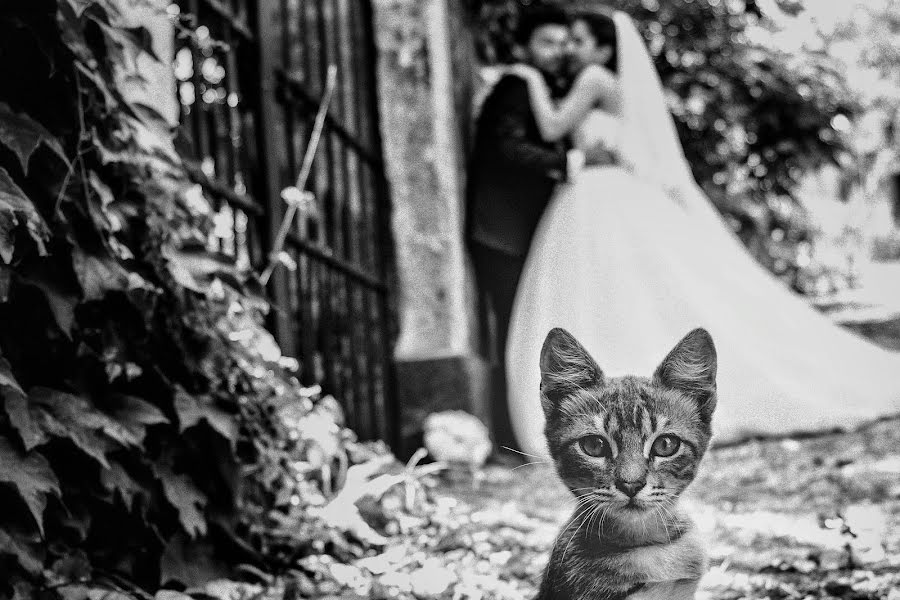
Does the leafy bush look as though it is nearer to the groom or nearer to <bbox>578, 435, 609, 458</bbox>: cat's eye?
<bbox>578, 435, 609, 458</bbox>: cat's eye

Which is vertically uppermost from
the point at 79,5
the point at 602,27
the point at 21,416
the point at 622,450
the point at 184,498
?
the point at 602,27

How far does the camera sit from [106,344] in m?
2.17

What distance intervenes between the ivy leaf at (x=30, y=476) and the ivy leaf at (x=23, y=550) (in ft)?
0.19

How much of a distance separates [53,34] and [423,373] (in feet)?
9.92

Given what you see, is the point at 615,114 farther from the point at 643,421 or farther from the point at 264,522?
the point at 643,421

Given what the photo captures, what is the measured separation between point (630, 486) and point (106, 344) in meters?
1.33

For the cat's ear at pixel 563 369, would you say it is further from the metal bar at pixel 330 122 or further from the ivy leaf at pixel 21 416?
the metal bar at pixel 330 122

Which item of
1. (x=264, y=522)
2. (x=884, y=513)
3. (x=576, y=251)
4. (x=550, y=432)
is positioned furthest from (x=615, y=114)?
(x=550, y=432)

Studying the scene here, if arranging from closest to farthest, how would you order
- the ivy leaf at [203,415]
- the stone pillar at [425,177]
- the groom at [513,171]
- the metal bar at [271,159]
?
1. the ivy leaf at [203,415]
2. the metal bar at [271,159]
3. the groom at [513,171]
4. the stone pillar at [425,177]

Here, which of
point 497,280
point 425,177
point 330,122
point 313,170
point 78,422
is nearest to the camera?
point 78,422

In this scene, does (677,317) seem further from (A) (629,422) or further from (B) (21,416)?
(B) (21,416)

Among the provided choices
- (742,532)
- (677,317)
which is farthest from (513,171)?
(742,532)

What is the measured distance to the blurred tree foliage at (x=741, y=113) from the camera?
6629 mm

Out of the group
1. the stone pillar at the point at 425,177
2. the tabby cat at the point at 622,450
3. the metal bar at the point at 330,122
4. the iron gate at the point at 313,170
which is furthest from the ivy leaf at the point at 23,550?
the stone pillar at the point at 425,177
